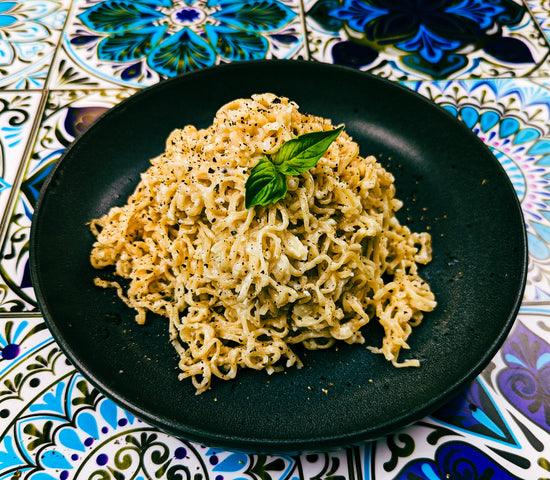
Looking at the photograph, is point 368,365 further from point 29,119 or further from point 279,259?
point 29,119

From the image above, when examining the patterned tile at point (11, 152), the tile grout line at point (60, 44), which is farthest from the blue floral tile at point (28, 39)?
the patterned tile at point (11, 152)

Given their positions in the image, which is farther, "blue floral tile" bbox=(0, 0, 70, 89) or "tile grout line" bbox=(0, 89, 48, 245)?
"blue floral tile" bbox=(0, 0, 70, 89)

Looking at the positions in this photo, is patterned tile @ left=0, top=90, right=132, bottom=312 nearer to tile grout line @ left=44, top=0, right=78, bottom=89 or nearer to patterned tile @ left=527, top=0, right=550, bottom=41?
tile grout line @ left=44, top=0, right=78, bottom=89

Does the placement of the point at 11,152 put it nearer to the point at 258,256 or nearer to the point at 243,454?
the point at 258,256

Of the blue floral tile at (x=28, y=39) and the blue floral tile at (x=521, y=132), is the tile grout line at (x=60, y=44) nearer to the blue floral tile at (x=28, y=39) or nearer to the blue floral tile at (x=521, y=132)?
the blue floral tile at (x=28, y=39)

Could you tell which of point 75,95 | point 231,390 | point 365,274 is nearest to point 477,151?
point 365,274

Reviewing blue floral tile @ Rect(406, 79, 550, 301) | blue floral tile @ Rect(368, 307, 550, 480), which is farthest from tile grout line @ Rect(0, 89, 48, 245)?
blue floral tile @ Rect(406, 79, 550, 301)

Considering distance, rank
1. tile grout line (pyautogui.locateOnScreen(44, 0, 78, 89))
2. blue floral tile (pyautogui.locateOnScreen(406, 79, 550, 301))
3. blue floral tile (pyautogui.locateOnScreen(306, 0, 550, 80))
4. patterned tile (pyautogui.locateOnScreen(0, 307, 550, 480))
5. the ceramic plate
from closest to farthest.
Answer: the ceramic plate
patterned tile (pyautogui.locateOnScreen(0, 307, 550, 480))
blue floral tile (pyautogui.locateOnScreen(406, 79, 550, 301))
tile grout line (pyautogui.locateOnScreen(44, 0, 78, 89))
blue floral tile (pyautogui.locateOnScreen(306, 0, 550, 80))
